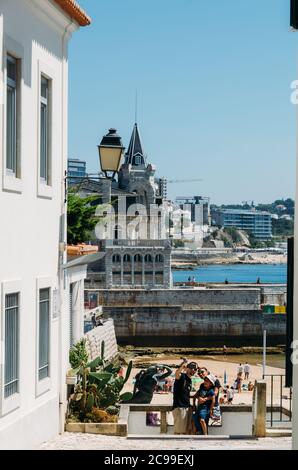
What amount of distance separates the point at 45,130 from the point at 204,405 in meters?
4.93

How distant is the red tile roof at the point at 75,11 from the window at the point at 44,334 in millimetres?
3616

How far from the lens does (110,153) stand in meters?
11.3

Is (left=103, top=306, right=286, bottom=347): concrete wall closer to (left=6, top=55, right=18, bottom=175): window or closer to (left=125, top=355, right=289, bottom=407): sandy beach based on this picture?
(left=125, top=355, right=289, bottom=407): sandy beach

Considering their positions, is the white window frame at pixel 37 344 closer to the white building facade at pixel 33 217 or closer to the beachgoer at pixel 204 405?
the white building facade at pixel 33 217

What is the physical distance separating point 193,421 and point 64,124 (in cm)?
501

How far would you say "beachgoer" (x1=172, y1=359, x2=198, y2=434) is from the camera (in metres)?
12.9

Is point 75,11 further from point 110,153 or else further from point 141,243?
point 141,243

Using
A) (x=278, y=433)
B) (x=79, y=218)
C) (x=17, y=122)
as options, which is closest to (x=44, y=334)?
(x=17, y=122)

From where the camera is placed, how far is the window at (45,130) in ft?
34.5
